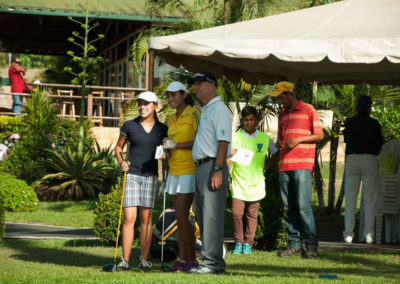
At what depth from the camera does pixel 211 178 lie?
26.1 feet

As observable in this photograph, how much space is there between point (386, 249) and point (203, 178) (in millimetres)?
3604

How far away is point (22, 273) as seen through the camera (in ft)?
27.7

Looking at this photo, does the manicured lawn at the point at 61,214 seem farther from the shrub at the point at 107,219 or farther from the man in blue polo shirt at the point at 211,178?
the man in blue polo shirt at the point at 211,178

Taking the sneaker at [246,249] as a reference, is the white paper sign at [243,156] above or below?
above

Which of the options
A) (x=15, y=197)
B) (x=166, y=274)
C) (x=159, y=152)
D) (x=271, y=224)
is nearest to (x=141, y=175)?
(x=159, y=152)

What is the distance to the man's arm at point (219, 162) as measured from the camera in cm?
793

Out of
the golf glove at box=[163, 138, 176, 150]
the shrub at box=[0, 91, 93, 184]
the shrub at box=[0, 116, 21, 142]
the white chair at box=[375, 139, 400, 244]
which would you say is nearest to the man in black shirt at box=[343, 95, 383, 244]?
the white chair at box=[375, 139, 400, 244]

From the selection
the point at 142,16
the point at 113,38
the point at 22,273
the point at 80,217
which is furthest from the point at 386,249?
the point at 113,38

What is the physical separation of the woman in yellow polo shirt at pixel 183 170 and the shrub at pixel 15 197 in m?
9.16

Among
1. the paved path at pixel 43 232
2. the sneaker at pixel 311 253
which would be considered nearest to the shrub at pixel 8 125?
the paved path at pixel 43 232

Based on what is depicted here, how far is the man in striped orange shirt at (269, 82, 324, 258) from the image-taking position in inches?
387

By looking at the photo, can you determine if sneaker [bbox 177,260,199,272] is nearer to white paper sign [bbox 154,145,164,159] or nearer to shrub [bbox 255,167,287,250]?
white paper sign [bbox 154,145,164,159]

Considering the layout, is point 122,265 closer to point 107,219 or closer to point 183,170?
point 183,170

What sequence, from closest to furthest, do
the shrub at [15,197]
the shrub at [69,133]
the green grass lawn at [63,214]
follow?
the green grass lawn at [63,214]
the shrub at [15,197]
the shrub at [69,133]
